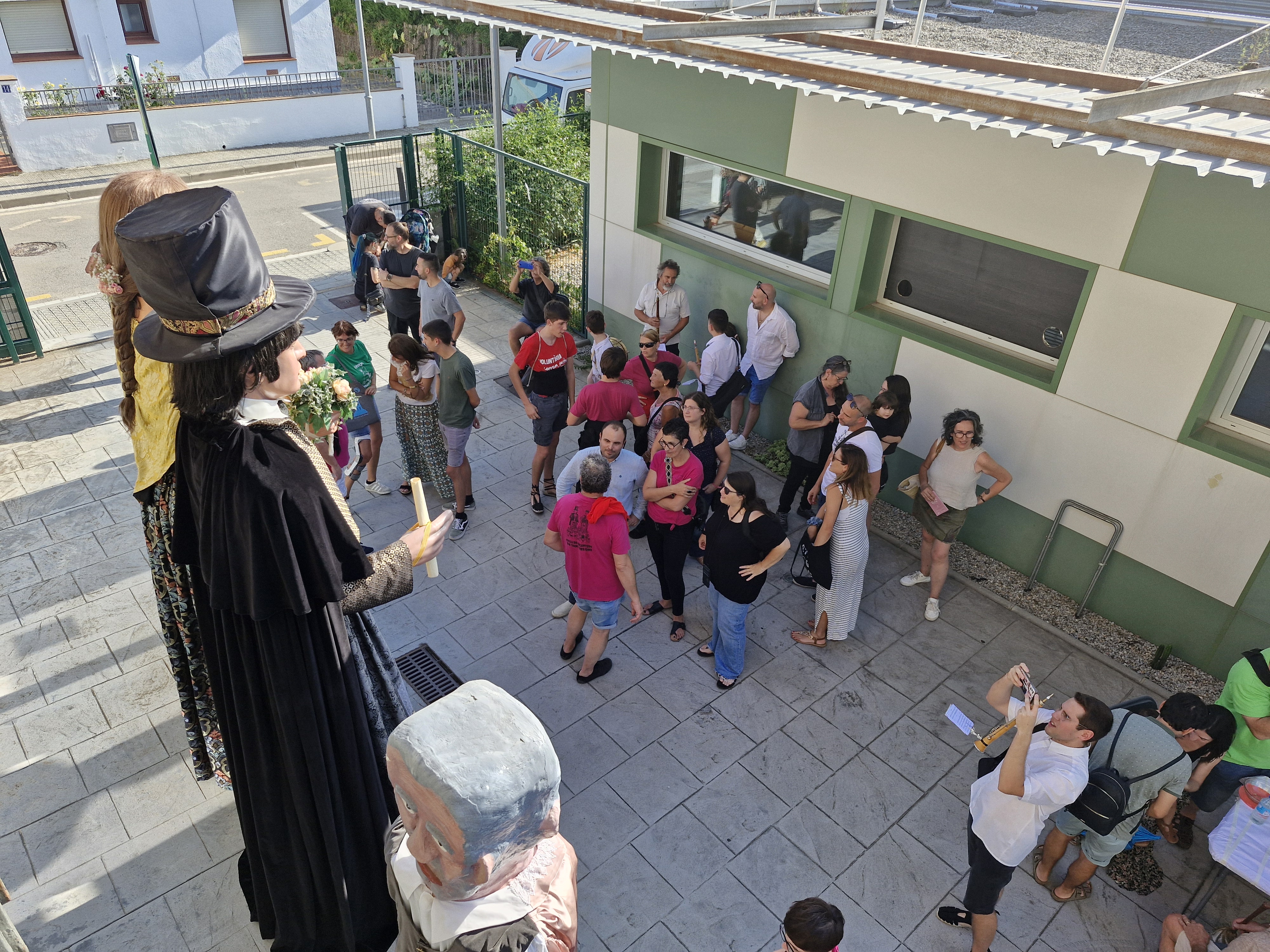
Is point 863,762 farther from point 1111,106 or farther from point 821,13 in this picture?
point 821,13

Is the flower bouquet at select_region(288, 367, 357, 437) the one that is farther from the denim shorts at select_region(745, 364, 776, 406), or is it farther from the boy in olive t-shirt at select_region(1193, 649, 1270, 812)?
the boy in olive t-shirt at select_region(1193, 649, 1270, 812)

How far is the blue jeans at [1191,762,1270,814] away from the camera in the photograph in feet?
14.8

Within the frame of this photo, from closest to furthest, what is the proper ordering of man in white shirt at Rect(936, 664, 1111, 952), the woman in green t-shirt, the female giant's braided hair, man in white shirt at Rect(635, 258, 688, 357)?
the female giant's braided hair, man in white shirt at Rect(936, 664, 1111, 952), the woman in green t-shirt, man in white shirt at Rect(635, 258, 688, 357)

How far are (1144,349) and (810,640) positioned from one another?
9.93ft

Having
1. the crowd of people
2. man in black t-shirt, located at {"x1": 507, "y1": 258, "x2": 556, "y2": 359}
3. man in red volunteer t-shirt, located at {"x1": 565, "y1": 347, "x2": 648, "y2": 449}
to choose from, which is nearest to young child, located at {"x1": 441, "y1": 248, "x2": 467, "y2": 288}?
man in black t-shirt, located at {"x1": 507, "y1": 258, "x2": 556, "y2": 359}

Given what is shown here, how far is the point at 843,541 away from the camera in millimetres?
5695

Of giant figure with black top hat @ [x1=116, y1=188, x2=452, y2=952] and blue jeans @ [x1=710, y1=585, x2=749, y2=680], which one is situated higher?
giant figure with black top hat @ [x1=116, y1=188, x2=452, y2=952]

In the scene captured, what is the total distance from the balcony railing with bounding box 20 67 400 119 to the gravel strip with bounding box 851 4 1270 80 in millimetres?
15592

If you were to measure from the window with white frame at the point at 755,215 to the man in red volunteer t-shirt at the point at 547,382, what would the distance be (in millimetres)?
2513

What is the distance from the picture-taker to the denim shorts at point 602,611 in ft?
17.4

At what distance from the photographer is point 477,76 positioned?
24.3 meters

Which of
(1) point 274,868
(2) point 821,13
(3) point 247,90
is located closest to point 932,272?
(2) point 821,13

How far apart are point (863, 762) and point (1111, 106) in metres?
3.94

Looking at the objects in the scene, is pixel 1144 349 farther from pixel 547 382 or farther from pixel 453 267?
pixel 453 267
